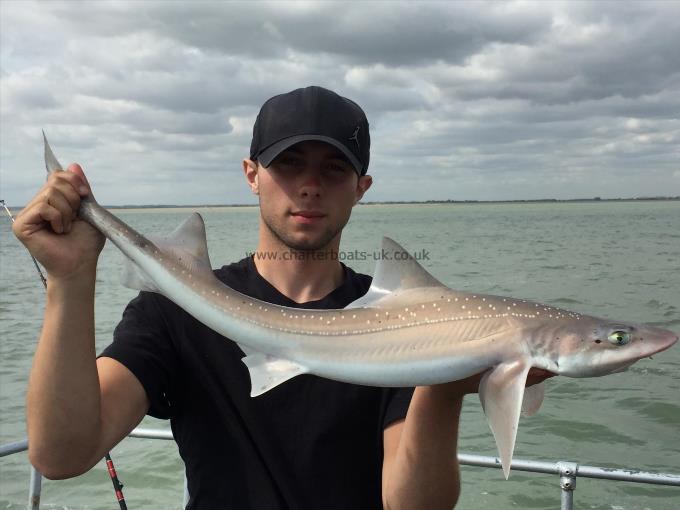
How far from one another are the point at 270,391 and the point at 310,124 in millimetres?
1318

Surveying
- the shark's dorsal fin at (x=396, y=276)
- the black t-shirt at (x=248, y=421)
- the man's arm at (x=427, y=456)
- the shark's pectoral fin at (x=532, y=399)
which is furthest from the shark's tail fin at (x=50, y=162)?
the shark's pectoral fin at (x=532, y=399)

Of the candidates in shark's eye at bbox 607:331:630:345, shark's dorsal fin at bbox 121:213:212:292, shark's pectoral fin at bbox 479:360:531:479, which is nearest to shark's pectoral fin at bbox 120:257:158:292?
shark's dorsal fin at bbox 121:213:212:292

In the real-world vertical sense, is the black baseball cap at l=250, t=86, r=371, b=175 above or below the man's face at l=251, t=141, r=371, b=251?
above

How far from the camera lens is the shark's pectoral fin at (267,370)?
2295mm

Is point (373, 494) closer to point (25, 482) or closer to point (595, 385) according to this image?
point (25, 482)

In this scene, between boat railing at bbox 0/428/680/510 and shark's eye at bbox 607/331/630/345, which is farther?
boat railing at bbox 0/428/680/510

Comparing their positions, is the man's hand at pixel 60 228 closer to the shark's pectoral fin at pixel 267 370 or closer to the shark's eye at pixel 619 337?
the shark's pectoral fin at pixel 267 370

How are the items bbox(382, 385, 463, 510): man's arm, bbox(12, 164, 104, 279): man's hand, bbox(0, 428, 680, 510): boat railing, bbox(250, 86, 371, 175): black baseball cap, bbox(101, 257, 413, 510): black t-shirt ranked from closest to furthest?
bbox(12, 164, 104, 279): man's hand → bbox(382, 385, 463, 510): man's arm → bbox(101, 257, 413, 510): black t-shirt → bbox(250, 86, 371, 175): black baseball cap → bbox(0, 428, 680, 510): boat railing

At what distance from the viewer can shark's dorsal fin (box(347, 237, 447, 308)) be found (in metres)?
2.36

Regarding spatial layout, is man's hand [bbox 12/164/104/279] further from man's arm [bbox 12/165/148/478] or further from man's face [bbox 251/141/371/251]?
man's face [bbox 251/141/371/251]

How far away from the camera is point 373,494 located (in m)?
2.86

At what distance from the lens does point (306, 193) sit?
2.97m

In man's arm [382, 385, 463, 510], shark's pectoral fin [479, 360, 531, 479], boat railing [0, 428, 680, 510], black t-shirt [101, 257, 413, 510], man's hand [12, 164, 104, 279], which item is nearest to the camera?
shark's pectoral fin [479, 360, 531, 479]

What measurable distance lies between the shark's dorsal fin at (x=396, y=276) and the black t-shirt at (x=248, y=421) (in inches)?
27.3
